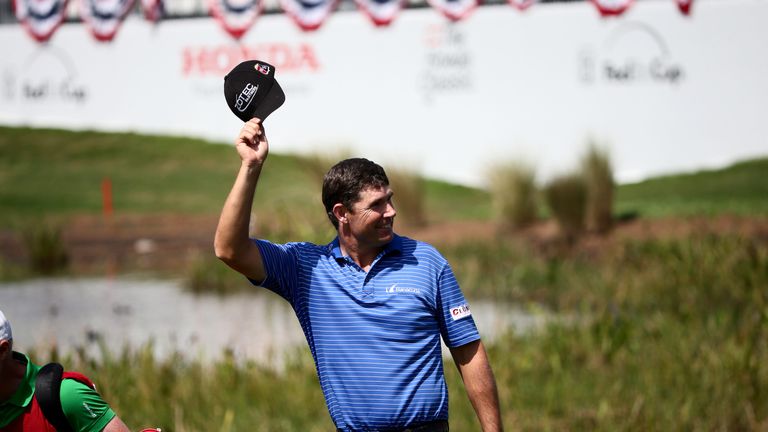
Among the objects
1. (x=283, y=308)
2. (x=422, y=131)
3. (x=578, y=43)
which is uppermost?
(x=578, y=43)

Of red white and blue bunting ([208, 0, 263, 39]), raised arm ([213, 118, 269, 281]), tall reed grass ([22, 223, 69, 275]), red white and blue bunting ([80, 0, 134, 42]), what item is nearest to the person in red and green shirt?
raised arm ([213, 118, 269, 281])

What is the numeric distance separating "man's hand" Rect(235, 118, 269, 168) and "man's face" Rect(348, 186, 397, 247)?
1.23 ft

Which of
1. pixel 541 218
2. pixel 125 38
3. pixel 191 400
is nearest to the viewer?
pixel 191 400

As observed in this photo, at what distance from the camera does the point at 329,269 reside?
4457mm

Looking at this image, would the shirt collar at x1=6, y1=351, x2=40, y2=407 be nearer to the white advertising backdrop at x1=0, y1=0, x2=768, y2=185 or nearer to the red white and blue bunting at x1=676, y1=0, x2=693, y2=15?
the white advertising backdrop at x1=0, y1=0, x2=768, y2=185

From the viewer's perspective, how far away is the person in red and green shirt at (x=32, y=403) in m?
3.69

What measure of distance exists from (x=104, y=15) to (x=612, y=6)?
9851 millimetres

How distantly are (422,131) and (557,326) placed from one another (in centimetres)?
1357

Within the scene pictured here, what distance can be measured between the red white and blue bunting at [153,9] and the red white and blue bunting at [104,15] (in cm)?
29

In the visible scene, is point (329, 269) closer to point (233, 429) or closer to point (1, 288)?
point (233, 429)

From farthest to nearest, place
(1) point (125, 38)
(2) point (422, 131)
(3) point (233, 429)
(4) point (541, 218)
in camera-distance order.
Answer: (1) point (125, 38) < (2) point (422, 131) < (4) point (541, 218) < (3) point (233, 429)

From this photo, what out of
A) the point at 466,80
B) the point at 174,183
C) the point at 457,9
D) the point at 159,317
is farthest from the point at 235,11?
the point at 159,317

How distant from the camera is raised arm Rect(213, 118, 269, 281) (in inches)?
162

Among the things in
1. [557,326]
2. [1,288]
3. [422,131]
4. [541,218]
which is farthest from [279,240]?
[422,131]
